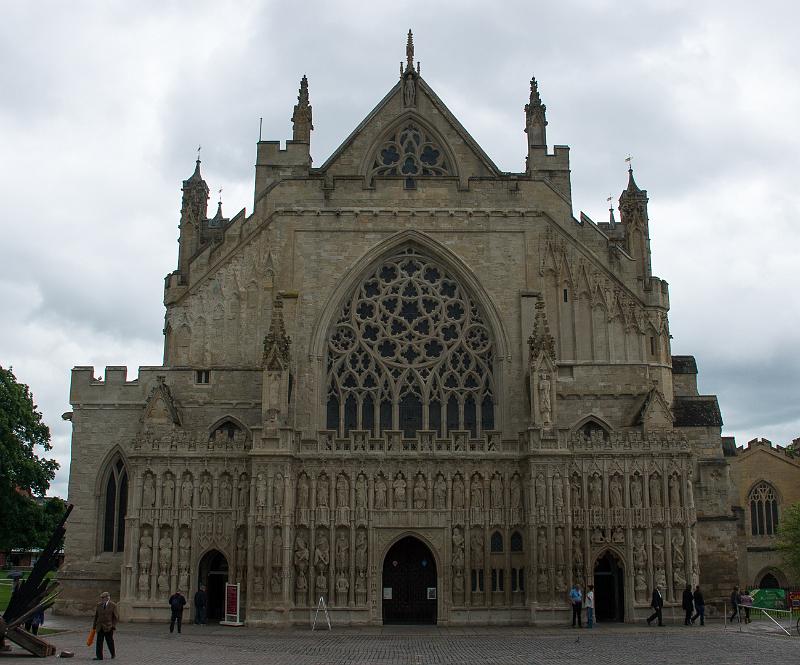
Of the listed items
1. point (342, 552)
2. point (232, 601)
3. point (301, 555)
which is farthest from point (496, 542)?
point (232, 601)

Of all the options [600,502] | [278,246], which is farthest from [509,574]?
[278,246]

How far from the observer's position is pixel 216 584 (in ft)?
98.2

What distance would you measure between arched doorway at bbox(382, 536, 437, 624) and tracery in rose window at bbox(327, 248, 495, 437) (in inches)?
163

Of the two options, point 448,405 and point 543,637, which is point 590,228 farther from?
point 543,637

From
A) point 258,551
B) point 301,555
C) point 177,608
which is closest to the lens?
point 177,608

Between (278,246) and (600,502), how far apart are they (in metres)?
14.3

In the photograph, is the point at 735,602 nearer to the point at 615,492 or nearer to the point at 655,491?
the point at 655,491

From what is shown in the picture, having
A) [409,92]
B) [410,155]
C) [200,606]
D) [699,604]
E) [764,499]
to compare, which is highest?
[409,92]

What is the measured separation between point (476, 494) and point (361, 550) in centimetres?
398

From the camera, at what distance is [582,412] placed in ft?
104

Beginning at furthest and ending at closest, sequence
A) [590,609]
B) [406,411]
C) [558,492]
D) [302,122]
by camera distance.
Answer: [302,122], [406,411], [558,492], [590,609]

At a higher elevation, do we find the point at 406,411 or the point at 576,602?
the point at 406,411

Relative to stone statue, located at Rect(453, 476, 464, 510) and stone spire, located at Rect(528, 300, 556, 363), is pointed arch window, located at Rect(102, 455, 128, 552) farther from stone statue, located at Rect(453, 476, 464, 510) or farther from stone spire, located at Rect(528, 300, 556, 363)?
stone spire, located at Rect(528, 300, 556, 363)

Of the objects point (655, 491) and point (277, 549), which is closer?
point (277, 549)
